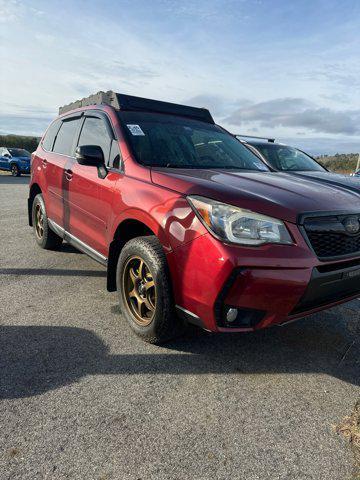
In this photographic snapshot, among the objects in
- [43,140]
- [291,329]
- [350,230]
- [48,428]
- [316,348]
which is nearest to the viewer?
[48,428]

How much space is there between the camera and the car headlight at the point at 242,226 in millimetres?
2369

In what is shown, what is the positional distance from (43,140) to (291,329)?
4.15 meters

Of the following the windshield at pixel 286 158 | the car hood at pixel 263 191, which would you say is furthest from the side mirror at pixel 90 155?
the windshield at pixel 286 158

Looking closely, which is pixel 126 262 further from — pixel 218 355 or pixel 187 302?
pixel 218 355

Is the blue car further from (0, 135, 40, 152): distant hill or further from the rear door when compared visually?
the rear door

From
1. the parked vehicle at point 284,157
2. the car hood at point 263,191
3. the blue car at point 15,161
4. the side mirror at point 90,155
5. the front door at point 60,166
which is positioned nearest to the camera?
the car hood at point 263,191

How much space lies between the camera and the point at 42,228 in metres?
5.44

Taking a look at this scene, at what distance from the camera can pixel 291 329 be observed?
3.43 m

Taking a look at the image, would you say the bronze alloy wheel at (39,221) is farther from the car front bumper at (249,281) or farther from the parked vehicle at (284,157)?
the parked vehicle at (284,157)

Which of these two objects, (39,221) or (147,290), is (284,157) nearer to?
(39,221)

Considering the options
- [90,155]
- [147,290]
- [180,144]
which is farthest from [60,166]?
[147,290]

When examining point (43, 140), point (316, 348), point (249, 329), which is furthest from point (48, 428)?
point (43, 140)

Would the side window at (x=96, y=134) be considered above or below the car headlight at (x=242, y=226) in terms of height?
above

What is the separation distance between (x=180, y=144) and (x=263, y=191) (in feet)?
4.09
